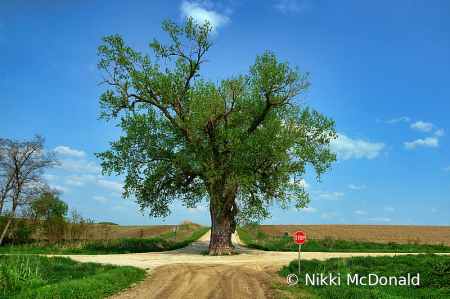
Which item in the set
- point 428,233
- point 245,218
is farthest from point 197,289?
point 428,233

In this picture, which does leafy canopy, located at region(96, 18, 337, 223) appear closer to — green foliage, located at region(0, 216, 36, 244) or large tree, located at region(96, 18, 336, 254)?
large tree, located at region(96, 18, 336, 254)

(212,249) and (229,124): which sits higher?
(229,124)

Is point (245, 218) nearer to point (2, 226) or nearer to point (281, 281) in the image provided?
point (281, 281)

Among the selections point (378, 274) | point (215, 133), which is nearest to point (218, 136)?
point (215, 133)

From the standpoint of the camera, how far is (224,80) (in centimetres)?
2416

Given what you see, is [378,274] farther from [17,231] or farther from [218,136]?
[17,231]

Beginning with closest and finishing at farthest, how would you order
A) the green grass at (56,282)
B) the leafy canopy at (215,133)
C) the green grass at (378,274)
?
the green grass at (56,282)
the green grass at (378,274)
the leafy canopy at (215,133)

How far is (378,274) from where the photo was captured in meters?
11.3

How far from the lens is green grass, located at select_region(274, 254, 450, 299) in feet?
29.8

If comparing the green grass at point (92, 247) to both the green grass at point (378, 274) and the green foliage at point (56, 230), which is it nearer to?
the green foliage at point (56, 230)

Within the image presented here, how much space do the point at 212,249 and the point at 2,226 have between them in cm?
2222

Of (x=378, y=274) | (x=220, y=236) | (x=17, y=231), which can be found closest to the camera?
(x=378, y=274)

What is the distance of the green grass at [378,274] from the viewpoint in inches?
357

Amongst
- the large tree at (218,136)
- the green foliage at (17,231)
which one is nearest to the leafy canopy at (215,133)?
the large tree at (218,136)
